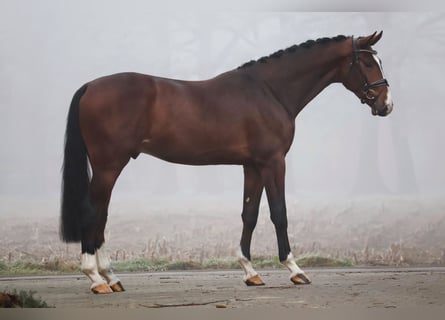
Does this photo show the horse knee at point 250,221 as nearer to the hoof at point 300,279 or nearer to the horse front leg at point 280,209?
the horse front leg at point 280,209

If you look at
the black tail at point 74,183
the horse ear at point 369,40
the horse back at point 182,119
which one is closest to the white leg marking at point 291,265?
the horse back at point 182,119

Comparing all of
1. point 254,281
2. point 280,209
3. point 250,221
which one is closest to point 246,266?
point 254,281

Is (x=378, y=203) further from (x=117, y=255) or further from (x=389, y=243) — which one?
(x=117, y=255)

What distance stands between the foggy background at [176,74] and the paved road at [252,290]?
444mm

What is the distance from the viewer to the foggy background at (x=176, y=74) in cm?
417

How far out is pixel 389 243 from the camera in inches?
162

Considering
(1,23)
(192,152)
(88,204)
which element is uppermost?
(1,23)

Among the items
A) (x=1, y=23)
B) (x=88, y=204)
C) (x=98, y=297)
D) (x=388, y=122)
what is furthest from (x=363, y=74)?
(x=1, y=23)

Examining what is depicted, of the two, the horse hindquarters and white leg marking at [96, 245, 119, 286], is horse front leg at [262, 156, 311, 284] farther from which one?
white leg marking at [96, 245, 119, 286]

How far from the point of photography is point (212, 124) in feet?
12.5

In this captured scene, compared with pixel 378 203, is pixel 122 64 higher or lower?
higher

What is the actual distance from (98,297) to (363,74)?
6.97ft

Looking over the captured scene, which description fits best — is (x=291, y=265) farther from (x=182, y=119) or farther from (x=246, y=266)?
(x=182, y=119)

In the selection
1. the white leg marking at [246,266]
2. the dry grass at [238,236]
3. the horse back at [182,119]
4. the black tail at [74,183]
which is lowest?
the white leg marking at [246,266]
